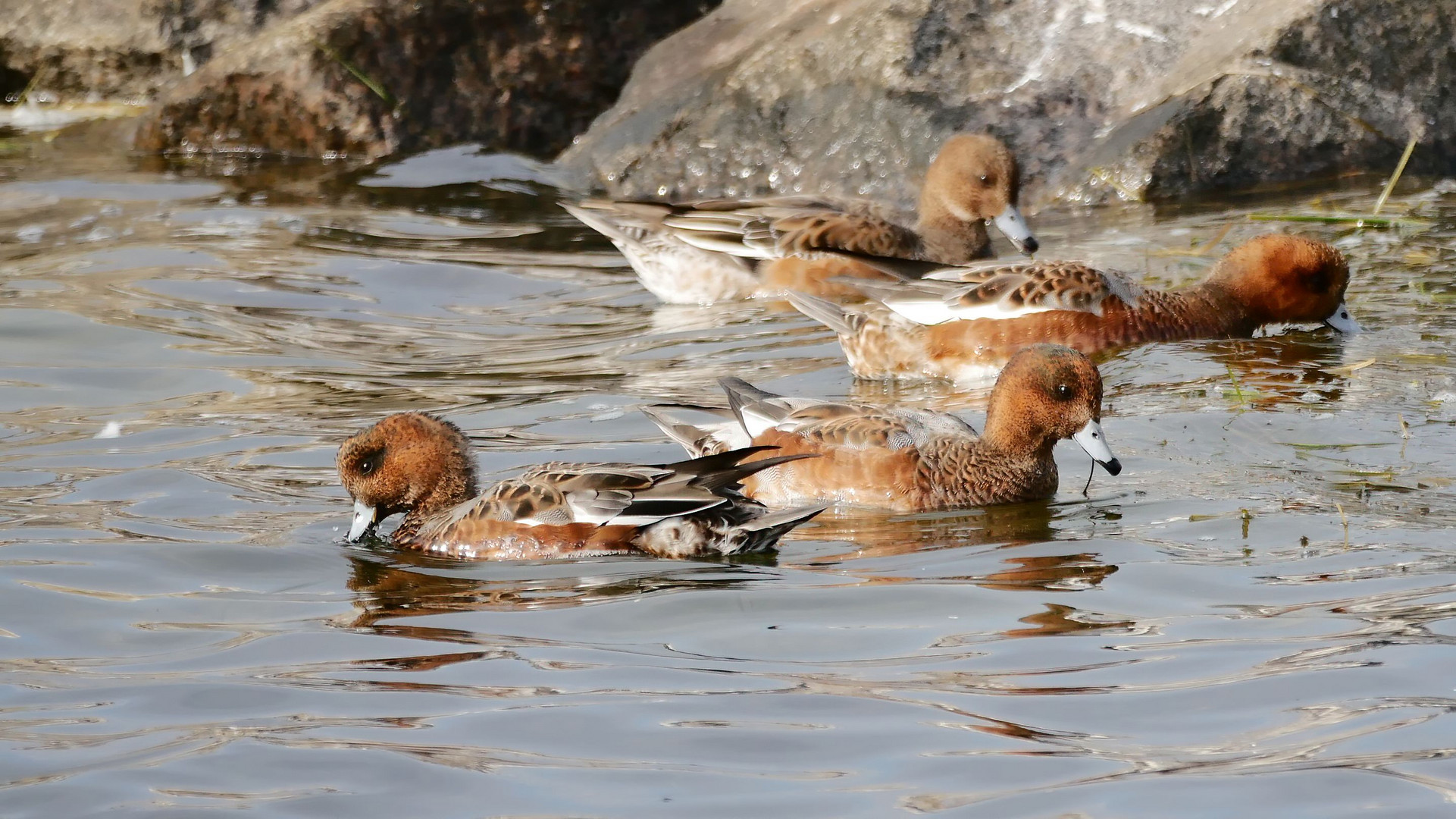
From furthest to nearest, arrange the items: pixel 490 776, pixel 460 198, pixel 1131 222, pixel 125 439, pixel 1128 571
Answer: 1. pixel 460 198
2. pixel 1131 222
3. pixel 125 439
4. pixel 1128 571
5. pixel 490 776

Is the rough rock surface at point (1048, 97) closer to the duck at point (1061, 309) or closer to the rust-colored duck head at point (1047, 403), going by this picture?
the duck at point (1061, 309)

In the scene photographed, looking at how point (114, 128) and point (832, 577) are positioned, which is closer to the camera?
point (832, 577)

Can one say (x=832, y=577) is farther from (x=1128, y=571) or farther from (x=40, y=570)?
(x=40, y=570)

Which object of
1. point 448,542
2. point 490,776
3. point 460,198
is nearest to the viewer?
point 490,776

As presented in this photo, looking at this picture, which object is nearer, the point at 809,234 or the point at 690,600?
the point at 690,600

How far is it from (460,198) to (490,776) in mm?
9066

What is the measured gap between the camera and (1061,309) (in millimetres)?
8164

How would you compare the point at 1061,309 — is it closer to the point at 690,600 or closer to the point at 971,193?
the point at 971,193

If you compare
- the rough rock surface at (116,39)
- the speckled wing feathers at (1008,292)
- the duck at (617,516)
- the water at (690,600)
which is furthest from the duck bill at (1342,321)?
the rough rock surface at (116,39)

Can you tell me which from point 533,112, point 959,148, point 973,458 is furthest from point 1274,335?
point 533,112

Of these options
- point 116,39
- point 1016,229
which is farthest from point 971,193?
point 116,39

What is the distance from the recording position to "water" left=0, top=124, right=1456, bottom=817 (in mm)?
3902

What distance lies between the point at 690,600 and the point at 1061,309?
339 centimetres

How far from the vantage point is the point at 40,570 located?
5574 millimetres
